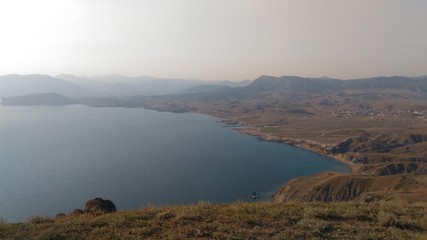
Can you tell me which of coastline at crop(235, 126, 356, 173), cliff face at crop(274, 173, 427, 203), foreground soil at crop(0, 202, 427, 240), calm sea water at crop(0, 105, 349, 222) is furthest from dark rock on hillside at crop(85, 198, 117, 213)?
coastline at crop(235, 126, 356, 173)

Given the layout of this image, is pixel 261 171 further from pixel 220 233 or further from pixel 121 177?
pixel 220 233

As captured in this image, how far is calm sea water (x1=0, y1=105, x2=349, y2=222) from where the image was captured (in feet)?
240

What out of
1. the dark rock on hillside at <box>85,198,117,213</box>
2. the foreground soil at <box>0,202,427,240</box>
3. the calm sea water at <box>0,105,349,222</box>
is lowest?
the calm sea water at <box>0,105,349,222</box>

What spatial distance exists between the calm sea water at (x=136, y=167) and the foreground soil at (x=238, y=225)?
169 ft

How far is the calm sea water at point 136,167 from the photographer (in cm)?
7306

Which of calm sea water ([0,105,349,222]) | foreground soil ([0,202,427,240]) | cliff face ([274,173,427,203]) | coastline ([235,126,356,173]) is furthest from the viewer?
coastline ([235,126,356,173])

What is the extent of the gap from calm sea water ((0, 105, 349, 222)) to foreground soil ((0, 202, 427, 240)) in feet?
169

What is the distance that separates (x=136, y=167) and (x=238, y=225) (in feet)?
306

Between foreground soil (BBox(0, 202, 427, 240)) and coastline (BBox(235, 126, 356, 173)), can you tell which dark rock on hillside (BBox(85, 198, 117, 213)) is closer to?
foreground soil (BBox(0, 202, 427, 240))

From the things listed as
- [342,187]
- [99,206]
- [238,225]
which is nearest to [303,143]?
[342,187]

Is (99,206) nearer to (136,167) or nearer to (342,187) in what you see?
(342,187)

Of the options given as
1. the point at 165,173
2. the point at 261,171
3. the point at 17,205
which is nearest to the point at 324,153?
the point at 261,171

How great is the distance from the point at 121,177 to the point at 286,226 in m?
83.2

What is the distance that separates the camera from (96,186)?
80.8 meters
